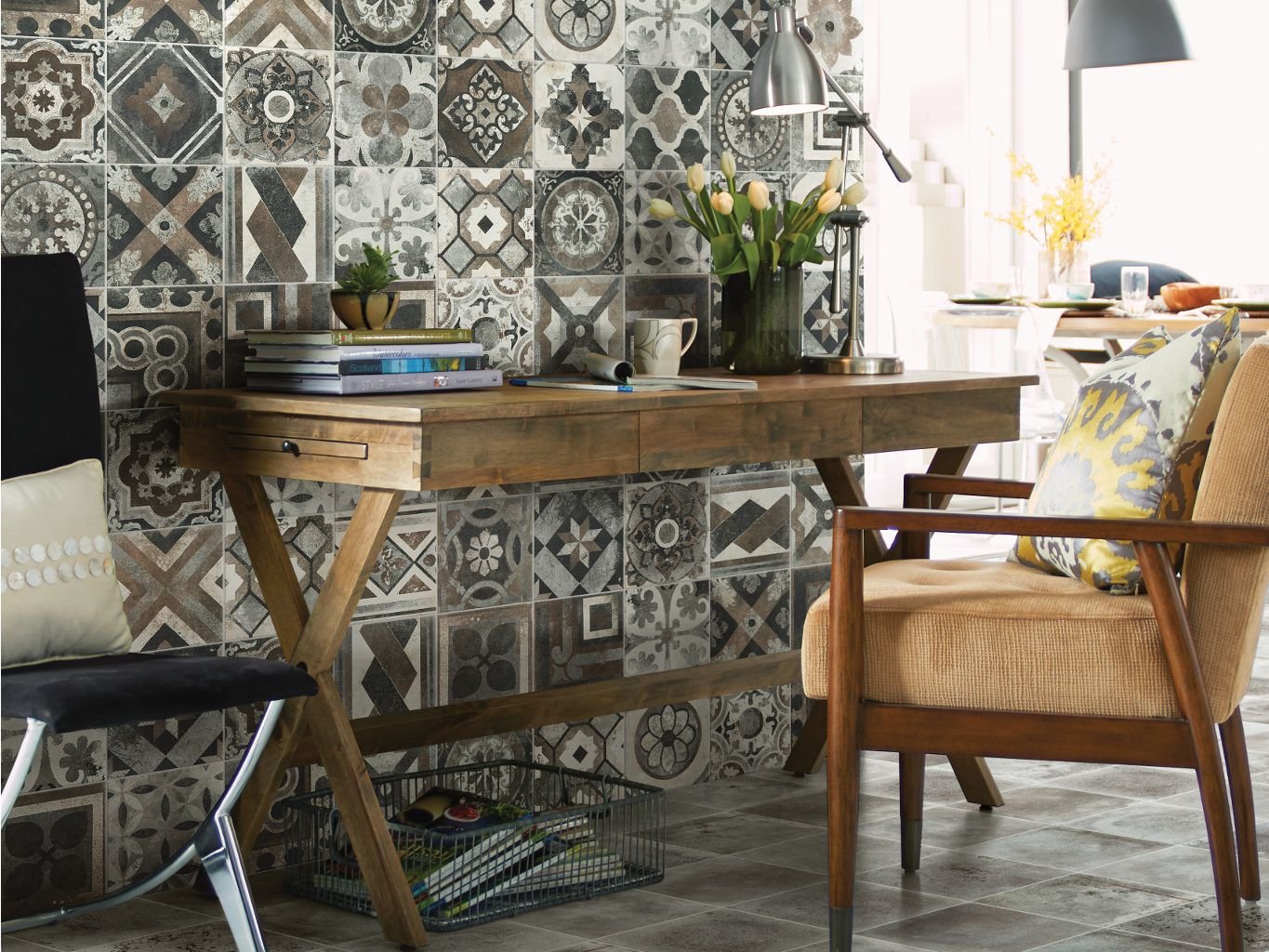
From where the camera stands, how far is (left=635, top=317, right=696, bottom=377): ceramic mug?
11.0 ft

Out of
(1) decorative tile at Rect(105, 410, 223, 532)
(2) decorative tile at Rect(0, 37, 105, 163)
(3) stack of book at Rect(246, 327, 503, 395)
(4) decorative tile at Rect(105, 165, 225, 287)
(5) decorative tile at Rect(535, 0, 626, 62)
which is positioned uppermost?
(5) decorative tile at Rect(535, 0, 626, 62)

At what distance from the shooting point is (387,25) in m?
3.17

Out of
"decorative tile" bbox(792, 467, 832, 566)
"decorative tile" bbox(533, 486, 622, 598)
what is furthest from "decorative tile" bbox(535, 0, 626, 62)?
"decorative tile" bbox(792, 467, 832, 566)

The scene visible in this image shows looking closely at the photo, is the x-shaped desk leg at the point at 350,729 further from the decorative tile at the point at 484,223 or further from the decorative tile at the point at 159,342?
the decorative tile at the point at 484,223

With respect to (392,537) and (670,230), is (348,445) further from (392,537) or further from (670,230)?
(670,230)

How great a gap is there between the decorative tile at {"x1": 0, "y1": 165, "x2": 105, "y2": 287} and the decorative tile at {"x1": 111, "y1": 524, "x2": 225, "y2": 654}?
446 millimetres

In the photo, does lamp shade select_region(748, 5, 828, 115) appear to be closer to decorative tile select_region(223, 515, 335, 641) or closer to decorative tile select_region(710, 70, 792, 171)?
decorative tile select_region(710, 70, 792, 171)

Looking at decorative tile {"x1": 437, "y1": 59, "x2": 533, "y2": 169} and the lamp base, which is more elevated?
decorative tile {"x1": 437, "y1": 59, "x2": 533, "y2": 169}

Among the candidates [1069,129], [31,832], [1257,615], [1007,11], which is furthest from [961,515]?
[1069,129]

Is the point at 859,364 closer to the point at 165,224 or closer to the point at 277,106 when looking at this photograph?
the point at 277,106

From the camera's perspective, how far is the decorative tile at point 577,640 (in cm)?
350

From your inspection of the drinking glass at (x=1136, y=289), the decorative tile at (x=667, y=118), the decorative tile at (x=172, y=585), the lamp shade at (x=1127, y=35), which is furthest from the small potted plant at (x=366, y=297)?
the lamp shade at (x=1127, y=35)

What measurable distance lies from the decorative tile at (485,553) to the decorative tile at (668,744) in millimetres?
414

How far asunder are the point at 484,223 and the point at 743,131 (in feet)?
2.36
